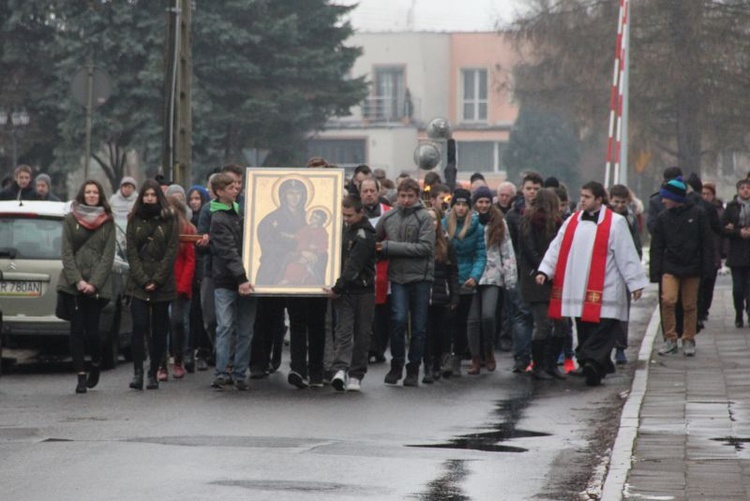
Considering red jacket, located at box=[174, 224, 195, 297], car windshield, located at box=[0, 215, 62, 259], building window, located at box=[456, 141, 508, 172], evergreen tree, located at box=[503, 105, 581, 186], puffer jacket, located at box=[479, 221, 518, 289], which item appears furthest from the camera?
building window, located at box=[456, 141, 508, 172]

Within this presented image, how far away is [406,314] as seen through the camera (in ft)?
51.5

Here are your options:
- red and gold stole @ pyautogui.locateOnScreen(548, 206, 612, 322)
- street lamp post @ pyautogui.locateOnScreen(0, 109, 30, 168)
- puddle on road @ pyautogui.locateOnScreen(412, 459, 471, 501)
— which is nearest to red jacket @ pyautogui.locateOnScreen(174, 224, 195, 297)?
red and gold stole @ pyautogui.locateOnScreen(548, 206, 612, 322)

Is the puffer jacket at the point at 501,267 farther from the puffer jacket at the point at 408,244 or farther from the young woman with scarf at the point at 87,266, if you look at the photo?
the young woman with scarf at the point at 87,266

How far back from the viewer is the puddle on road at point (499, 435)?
37.2 ft

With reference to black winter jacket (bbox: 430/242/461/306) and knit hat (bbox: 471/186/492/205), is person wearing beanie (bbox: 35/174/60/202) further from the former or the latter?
black winter jacket (bbox: 430/242/461/306)

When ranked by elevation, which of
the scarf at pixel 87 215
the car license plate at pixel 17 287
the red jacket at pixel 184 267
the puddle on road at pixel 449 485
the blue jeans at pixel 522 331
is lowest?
the puddle on road at pixel 449 485

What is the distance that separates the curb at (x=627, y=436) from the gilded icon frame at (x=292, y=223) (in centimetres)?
268

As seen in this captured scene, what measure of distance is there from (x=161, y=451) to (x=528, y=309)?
6.76m

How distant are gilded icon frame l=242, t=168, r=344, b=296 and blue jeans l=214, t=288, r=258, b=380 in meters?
0.25

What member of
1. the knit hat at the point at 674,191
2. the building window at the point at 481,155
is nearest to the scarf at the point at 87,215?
the knit hat at the point at 674,191

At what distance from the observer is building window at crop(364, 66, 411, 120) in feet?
295

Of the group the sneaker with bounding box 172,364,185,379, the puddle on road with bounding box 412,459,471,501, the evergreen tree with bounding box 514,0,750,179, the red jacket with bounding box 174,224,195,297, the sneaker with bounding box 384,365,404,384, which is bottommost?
the sneaker with bounding box 172,364,185,379

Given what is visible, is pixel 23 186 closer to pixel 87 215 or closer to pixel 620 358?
pixel 87 215

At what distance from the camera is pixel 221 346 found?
50.1 ft
